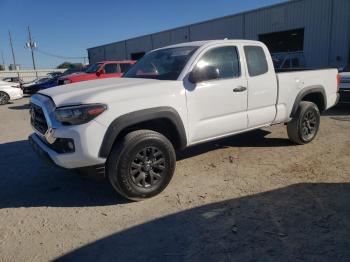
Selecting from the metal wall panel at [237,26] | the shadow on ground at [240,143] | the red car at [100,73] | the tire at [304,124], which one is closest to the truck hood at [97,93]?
the shadow on ground at [240,143]

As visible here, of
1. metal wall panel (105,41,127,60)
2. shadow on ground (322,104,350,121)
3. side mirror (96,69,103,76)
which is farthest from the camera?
metal wall panel (105,41,127,60)

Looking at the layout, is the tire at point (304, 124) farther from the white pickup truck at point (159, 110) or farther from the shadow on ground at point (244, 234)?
the shadow on ground at point (244, 234)

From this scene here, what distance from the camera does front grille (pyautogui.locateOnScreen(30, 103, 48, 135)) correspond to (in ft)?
13.3

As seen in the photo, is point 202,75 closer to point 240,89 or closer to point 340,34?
point 240,89

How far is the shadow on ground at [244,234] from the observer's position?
2908 millimetres

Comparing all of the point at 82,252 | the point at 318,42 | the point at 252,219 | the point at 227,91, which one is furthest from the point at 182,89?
the point at 318,42

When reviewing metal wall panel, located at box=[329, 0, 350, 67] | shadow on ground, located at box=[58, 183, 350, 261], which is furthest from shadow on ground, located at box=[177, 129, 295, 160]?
metal wall panel, located at box=[329, 0, 350, 67]

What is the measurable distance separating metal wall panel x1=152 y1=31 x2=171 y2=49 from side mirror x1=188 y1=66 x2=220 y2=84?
25142 millimetres

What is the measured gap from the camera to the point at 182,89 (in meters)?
4.27

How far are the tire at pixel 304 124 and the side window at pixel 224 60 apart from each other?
1718 millimetres

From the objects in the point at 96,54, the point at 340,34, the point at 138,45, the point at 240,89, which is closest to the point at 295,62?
the point at 340,34

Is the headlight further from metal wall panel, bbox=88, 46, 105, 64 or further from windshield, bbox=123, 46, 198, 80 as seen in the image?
metal wall panel, bbox=88, 46, 105, 64

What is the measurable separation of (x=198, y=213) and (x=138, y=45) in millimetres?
31548

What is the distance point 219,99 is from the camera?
462 centimetres
